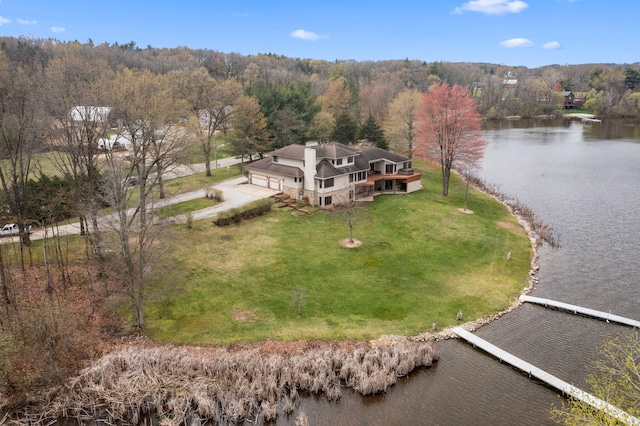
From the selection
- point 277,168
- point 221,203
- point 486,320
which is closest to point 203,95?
point 277,168

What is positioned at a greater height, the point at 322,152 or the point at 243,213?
the point at 322,152

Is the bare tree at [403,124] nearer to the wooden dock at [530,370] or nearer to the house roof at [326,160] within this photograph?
the house roof at [326,160]

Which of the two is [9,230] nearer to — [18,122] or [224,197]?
Answer: [18,122]

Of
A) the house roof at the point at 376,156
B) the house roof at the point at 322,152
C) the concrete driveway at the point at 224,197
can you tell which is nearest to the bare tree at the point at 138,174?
the concrete driveway at the point at 224,197

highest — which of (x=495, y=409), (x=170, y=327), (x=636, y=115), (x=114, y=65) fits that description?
(x=114, y=65)

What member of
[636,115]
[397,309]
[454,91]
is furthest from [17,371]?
[636,115]

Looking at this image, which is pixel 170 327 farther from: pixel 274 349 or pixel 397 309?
pixel 397 309

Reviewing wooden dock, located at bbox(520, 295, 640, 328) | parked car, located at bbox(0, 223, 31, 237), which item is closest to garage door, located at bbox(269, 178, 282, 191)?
parked car, located at bbox(0, 223, 31, 237)
